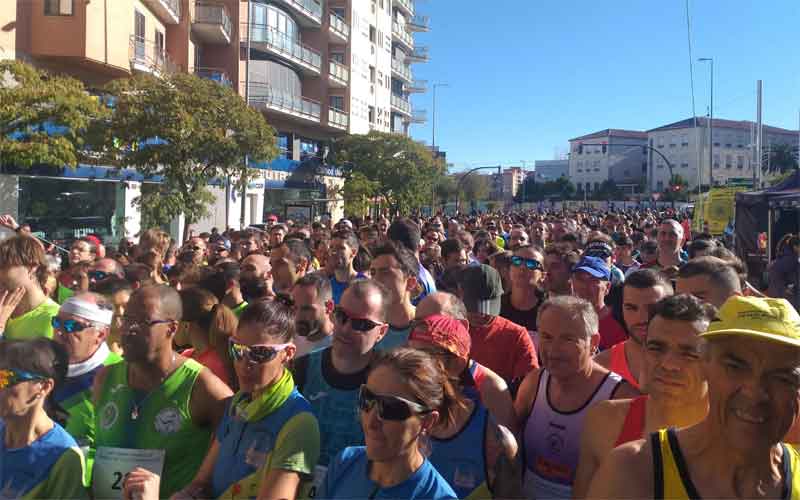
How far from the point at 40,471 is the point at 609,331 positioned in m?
3.58

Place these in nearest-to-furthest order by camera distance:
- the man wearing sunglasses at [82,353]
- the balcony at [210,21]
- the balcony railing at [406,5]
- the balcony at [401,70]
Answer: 1. the man wearing sunglasses at [82,353]
2. the balcony at [210,21]
3. the balcony at [401,70]
4. the balcony railing at [406,5]

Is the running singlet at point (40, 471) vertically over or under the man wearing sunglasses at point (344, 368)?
under

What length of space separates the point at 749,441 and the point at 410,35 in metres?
70.7

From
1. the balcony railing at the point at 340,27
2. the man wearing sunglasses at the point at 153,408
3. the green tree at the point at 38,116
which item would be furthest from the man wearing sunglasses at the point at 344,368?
the balcony railing at the point at 340,27

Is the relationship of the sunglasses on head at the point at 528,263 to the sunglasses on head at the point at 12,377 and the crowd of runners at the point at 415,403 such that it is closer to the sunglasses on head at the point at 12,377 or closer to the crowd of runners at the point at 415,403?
the crowd of runners at the point at 415,403

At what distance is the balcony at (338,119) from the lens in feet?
148

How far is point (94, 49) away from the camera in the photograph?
73.5 feet

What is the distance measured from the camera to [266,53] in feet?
126

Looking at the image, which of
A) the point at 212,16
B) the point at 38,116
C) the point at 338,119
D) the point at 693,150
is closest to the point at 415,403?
the point at 38,116

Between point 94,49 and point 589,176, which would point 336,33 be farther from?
point 589,176

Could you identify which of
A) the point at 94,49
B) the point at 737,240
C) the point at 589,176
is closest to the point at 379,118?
the point at 94,49

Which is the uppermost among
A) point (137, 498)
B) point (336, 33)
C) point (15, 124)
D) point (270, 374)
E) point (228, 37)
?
point (336, 33)

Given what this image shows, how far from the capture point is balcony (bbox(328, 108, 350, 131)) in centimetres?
4506

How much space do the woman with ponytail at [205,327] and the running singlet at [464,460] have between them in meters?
1.73
